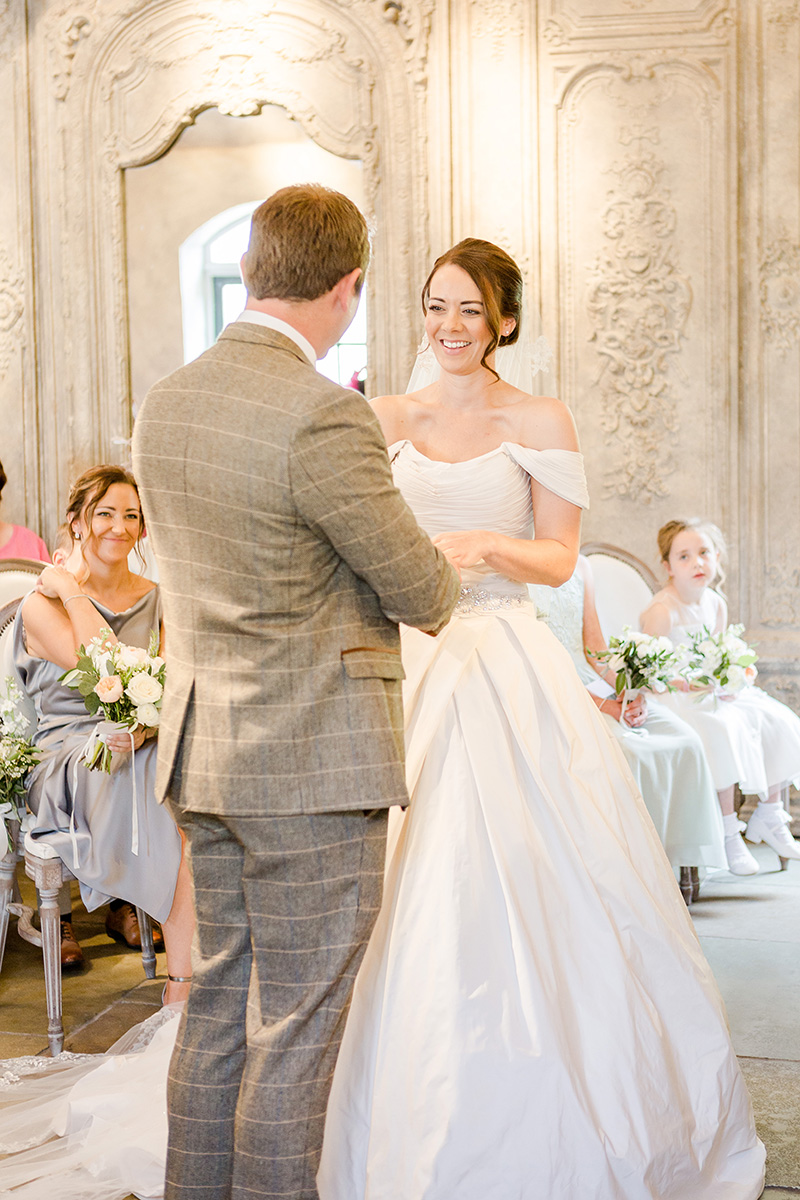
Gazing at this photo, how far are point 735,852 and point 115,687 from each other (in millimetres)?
2694

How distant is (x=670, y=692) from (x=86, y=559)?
229cm

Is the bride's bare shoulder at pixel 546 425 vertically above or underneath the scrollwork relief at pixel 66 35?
Result: underneath

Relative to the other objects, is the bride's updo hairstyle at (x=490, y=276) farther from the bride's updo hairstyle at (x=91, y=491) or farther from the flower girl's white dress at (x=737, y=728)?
the flower girl's white dress at (x=737, y=728)

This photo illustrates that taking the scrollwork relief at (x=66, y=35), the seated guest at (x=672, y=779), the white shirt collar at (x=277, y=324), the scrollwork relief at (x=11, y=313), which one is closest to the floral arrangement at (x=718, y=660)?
the seated guest at (x=672, y=779)

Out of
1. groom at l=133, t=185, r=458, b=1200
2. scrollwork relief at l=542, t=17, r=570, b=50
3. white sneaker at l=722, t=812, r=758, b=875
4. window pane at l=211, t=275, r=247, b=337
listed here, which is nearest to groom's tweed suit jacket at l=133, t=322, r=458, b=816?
groom at l=133, t=185, r=458, b=1200

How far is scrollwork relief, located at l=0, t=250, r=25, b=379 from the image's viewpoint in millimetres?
5855

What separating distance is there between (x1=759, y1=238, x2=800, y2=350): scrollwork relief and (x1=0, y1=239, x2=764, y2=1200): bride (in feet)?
10.2

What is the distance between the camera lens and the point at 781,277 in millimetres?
5316

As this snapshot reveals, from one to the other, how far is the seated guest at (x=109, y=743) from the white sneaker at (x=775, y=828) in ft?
8.32

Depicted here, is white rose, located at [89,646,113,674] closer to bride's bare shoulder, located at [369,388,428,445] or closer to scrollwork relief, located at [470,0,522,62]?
bride's bare shoulder, located at [369,388,428,445]

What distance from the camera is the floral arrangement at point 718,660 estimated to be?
4.48 m

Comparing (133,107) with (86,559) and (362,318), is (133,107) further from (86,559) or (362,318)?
(86,559)

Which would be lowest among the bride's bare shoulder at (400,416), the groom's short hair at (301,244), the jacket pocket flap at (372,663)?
the jacket pocket flap at (372,663)

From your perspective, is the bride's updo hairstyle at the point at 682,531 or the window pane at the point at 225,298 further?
the window pane at the point at 225,298
